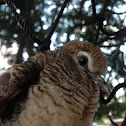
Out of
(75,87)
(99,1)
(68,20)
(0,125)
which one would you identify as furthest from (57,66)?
(68,20)

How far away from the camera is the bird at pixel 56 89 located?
1.00m

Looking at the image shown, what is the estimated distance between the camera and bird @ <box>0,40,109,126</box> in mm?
1002

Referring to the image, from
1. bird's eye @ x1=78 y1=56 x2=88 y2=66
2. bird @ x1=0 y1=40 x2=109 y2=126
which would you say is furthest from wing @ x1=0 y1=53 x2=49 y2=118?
bird's eye @ x1=78 y1=56 x2=88 y2=66

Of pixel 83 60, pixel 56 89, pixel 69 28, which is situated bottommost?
pixel 56 89

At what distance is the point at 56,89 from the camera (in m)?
1.03

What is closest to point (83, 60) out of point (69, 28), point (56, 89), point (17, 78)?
point (56, 89)

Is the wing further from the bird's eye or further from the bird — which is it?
the bird's eye

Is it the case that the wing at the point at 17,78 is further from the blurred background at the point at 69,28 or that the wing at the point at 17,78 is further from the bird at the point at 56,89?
the blurred background at the point at 69,28

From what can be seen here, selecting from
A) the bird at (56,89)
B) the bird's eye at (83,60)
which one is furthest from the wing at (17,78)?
the bird's eye at (83,60)

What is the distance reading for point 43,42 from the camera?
1434mm

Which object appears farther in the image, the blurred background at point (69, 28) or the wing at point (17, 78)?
the blurred background at point (69, 28)

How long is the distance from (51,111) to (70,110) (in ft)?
0.39

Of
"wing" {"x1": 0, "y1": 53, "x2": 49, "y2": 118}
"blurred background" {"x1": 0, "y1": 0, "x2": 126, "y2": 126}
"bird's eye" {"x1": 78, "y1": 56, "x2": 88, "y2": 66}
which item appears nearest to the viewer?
"wing" {"x1": 0, "y1": 53, "x2": 49, "y2": 118}

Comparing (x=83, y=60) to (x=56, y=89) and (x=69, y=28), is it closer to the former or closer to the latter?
(x=56, y=89)
